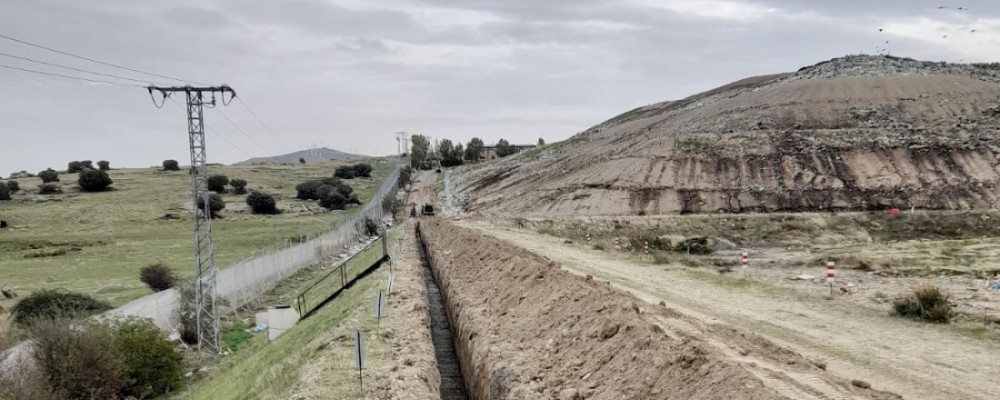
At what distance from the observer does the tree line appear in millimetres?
164125

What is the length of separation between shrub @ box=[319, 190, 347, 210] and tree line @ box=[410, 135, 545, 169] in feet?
214

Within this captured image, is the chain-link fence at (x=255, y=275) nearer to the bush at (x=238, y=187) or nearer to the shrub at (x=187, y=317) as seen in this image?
the shrub at (x=187, y=317)

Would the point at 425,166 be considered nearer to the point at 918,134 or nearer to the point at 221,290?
the point at 918,134

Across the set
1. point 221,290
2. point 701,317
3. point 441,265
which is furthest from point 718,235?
point 701,317

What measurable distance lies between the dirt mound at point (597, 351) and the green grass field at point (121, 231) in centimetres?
2293

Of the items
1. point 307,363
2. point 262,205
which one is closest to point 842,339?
point 307,363

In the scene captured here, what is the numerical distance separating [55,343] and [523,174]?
7244 cm

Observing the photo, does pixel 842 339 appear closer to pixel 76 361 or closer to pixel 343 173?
pixel 76 361

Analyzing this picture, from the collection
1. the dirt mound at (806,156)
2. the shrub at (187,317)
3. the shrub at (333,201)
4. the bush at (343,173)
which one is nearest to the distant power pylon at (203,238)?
the shrub at (187,317)

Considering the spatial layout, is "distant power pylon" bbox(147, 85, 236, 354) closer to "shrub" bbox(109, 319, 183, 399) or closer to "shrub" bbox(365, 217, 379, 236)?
"shrub" bbox(109, 319, 183, 399)

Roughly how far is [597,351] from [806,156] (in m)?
59.6

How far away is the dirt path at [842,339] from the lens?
10.1 metres

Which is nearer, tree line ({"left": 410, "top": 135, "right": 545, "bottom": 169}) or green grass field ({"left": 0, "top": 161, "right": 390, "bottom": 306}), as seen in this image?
green grass field ({"left": 0, "top": 161, "right": 390, "bottom": 306})

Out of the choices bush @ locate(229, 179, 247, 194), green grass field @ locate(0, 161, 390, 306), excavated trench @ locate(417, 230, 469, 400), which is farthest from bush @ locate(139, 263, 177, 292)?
bush @ locate(229, 179, 247, 194)
